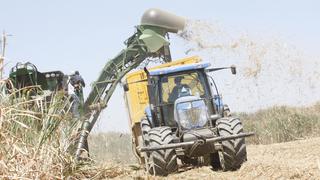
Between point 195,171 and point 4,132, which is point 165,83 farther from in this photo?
point 4,132

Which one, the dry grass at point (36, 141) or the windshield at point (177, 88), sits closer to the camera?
the dry grass at point (36, 141)

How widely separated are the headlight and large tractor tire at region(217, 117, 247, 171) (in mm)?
565

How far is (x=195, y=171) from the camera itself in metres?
7.84

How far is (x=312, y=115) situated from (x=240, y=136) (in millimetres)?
9117

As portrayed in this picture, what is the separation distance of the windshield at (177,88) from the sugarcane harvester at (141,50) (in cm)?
402

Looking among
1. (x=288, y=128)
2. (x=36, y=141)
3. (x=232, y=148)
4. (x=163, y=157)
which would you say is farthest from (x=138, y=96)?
(x=36, y=141)

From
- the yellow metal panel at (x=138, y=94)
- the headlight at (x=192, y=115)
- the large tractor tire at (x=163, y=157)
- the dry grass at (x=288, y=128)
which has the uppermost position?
the yellow metal panel at (x=138, y=94)

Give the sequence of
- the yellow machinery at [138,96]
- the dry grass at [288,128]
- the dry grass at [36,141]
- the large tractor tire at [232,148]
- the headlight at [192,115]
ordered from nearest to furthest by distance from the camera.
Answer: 1. the dry grass at [36,141]
2. the large tractor tire at [232,148]
3. the headlight at [192,115]
4. the yellow machinery at [138,96]
5. the dry grass at [288,128]

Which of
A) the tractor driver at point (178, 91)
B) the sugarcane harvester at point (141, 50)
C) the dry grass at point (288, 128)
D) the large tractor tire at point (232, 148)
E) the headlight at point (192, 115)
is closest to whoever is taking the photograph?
the large tractor tire at point (232, 148)

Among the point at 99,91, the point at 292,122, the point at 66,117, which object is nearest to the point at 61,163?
the point at 66,117

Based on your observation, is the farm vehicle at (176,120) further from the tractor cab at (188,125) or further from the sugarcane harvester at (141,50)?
the sugarcane harvester at (141,50)

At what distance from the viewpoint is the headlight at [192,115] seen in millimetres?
8297

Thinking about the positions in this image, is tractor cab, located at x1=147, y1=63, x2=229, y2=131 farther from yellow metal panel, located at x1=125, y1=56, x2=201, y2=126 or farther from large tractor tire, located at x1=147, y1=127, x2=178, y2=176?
yellow metal panel, located at x1=125, y1=56, x2=201, y2=126

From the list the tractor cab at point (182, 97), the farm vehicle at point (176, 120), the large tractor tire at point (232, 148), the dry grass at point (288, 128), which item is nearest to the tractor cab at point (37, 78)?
the farm vehicle at point (176, 120)
